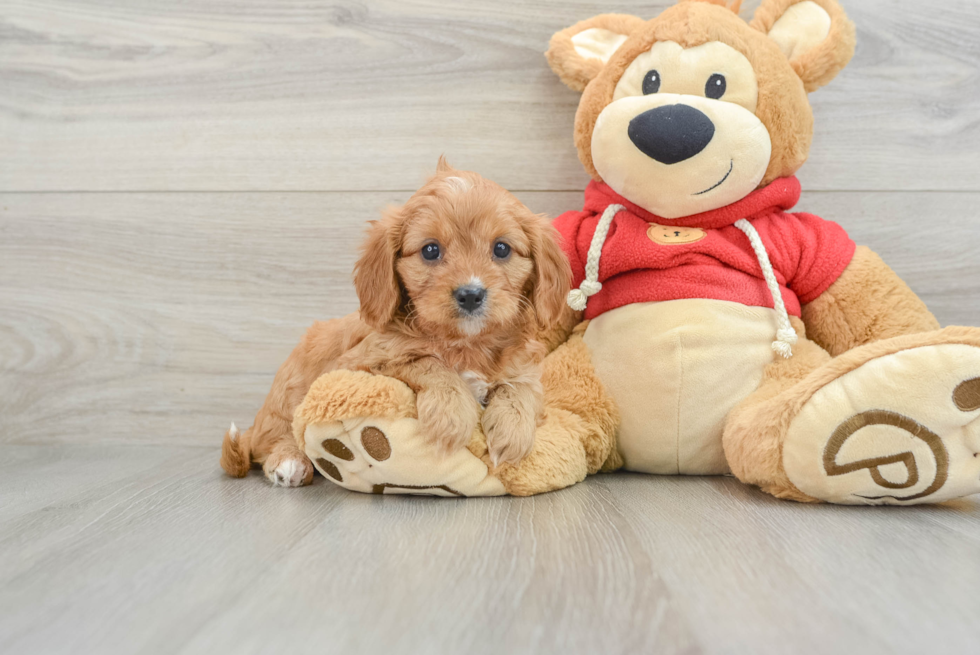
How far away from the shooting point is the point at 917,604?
0.76 meters

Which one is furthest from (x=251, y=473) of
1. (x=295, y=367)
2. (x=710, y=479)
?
(x=710, y=479)

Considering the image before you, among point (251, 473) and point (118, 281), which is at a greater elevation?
point (118, 281)

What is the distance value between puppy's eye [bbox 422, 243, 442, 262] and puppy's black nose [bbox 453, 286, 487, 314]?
0.11m

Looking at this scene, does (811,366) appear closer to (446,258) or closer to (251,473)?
(446,258)

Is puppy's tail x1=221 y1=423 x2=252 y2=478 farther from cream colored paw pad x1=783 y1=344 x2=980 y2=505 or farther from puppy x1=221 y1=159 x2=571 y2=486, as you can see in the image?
cream colored paw pad x1=783 y1=344 x2=980 y2=505

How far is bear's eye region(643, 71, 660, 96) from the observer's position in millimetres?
1415

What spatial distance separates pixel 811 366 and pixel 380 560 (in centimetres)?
94

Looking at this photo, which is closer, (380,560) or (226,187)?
(380,560)

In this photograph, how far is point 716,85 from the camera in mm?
1386

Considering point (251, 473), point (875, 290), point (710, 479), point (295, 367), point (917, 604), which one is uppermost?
point (875, 290)

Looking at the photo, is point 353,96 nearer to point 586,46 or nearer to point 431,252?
point 586,46

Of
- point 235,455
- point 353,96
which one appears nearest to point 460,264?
point 235,455

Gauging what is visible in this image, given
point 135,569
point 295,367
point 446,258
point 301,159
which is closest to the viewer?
point 135,569

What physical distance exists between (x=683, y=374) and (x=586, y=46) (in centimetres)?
Result: 82
